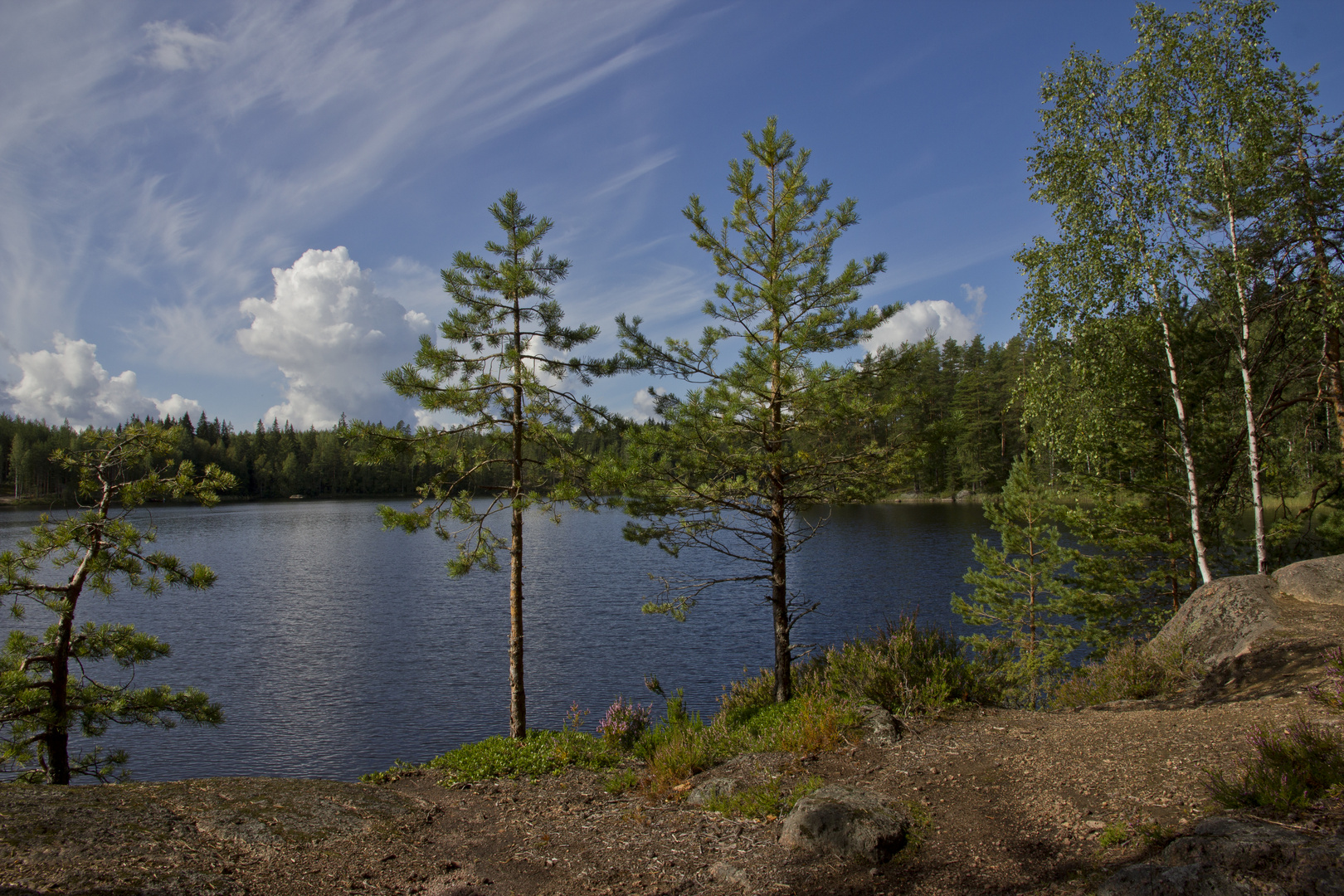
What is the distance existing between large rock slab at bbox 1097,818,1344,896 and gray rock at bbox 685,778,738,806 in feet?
10.6

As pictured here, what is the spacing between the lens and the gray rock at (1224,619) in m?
9.00

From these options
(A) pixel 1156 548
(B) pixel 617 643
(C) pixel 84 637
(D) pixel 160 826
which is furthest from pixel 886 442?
(B) pixel 617 643

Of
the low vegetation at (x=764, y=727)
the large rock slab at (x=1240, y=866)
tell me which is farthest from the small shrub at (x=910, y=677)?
the large rock slab at (x=1240, y=866)

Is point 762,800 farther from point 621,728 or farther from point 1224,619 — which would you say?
point 1224,619

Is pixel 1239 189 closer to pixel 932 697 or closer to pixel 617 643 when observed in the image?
pixel 932 697

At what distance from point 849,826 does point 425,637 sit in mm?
19274

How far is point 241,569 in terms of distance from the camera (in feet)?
114

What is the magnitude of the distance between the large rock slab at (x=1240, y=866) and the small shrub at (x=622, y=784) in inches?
190

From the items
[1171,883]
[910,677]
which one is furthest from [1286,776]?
[910,677]

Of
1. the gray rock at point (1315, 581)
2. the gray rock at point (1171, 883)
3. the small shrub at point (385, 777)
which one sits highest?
the gray rock at point (1315, 581)

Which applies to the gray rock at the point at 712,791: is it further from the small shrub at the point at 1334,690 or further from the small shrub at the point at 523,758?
the small shrub at the point at 1334,690

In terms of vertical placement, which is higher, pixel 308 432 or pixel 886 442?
pixel 308 432

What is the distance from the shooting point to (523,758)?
8852 mm

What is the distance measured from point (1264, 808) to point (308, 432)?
13538cm
